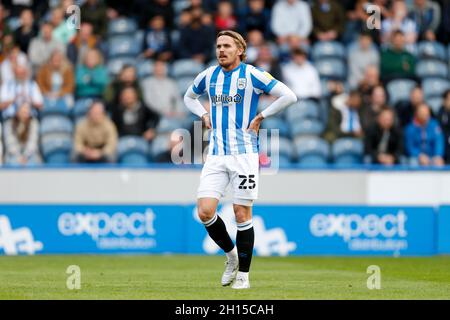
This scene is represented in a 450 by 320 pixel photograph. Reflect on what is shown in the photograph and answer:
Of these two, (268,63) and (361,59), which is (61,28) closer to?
(268,63)

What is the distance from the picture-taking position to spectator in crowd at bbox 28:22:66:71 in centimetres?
2177

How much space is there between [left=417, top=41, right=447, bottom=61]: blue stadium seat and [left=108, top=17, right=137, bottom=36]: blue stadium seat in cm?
583

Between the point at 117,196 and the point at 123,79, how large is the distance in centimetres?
245

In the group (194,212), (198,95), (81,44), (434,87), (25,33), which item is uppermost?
(25,33)

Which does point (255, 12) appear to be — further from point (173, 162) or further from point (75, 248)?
point (75, 248)

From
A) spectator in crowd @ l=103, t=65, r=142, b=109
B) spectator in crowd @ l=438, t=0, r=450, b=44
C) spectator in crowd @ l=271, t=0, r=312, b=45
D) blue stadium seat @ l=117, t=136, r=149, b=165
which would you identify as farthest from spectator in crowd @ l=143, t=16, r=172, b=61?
spectator in crowd @ l=438, t=0, r=450, b=44

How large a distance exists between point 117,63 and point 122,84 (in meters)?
1.77

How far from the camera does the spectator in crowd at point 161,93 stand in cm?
2092

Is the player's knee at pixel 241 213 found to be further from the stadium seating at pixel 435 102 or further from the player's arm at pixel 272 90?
the stadium seating at pixel 435 102

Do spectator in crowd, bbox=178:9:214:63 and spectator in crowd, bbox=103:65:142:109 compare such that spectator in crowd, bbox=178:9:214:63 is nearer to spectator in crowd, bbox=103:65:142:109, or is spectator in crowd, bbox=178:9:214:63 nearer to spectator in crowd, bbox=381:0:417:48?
spectator in crowd, bbox=103:65:142:109

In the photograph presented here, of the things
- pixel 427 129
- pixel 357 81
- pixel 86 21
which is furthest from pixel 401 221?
pixel 86 21

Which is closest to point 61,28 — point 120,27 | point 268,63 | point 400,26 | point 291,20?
point 120,27

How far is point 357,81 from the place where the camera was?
2197cm

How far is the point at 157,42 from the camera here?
22.3 m
